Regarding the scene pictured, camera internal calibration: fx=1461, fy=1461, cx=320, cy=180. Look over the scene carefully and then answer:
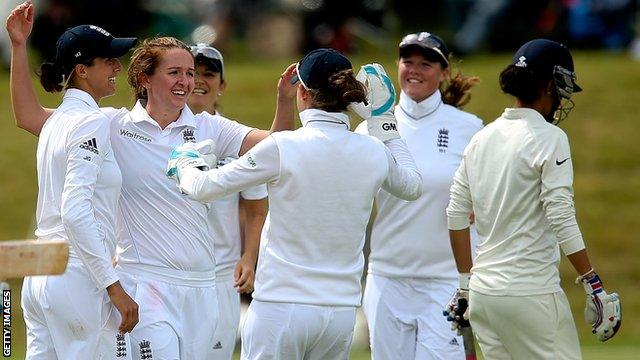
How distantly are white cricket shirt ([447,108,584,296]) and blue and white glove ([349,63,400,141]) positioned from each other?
415 mm

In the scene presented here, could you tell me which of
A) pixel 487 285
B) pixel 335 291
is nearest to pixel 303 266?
pixel 335 291

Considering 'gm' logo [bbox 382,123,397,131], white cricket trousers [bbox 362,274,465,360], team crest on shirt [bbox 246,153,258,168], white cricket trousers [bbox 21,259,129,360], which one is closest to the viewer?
team crest on shirt [bbox 246,153,258,168]

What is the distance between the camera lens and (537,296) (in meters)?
6.15

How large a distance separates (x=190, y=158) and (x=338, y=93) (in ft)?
2.19

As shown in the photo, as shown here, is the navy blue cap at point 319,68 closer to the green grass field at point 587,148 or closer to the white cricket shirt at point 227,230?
the white cricket shirt at point 227,230

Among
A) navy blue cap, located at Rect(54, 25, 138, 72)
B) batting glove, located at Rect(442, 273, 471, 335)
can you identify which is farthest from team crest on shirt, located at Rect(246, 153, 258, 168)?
batting glove, located at Rect(442, 273, 471, 335)

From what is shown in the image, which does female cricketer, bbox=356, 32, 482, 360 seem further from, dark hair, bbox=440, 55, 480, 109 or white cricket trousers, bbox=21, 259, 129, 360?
white cricket trousers, bbox=21, 259, 129, 360

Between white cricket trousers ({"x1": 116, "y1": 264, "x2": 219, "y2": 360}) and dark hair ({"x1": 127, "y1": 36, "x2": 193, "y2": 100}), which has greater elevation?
dark hair ({"x1": 127, "y1": 36, "x2": 193, "y2": 100})

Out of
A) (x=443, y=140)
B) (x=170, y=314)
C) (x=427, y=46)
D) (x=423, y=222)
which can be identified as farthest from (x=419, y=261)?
(x=170, y=314)

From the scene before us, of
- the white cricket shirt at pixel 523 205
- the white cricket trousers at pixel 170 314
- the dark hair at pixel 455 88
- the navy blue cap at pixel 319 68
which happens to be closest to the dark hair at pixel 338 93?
the navy blue cap at pixel 319 68

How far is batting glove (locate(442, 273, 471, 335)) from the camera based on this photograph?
22.1 ft

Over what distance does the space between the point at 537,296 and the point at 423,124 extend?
2045 millimetres

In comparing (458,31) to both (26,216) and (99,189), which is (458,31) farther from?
(99,189)

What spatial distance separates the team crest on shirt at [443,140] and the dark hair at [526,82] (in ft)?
5.18
